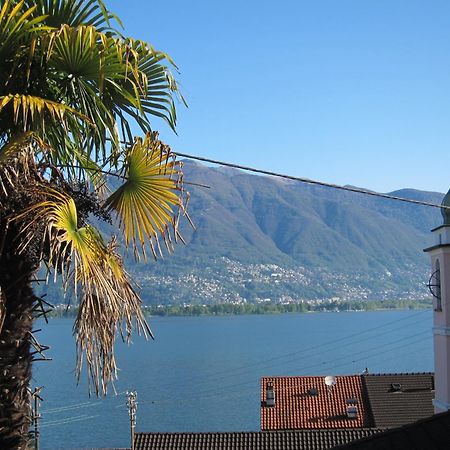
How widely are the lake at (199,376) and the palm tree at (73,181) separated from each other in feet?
51.4

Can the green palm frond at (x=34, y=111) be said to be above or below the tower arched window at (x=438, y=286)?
above

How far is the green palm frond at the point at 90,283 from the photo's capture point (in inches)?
193

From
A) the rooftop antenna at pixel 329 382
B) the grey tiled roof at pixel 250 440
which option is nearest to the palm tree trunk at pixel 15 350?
the grey tiled roof at pixel 250 440

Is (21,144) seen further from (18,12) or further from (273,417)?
(273,417)

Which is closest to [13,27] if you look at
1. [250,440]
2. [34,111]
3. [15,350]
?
[34,111]

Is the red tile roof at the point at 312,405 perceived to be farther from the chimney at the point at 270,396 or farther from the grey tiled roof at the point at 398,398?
the grey tiled roof at the point at 398,398

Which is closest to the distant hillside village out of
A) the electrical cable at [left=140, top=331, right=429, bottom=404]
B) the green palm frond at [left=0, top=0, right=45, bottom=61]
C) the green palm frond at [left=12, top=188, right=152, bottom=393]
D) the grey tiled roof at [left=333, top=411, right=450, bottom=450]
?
the grey tiled roof at [left=333, top=411, right=450, bottom=450]

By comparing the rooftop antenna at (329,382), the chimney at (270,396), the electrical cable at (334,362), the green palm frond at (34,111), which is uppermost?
the green palm frond at (34,111)

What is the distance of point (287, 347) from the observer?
154 meters

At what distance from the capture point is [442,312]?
20.3m

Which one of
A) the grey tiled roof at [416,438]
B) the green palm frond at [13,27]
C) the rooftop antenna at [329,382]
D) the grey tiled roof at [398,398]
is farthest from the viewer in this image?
the rooftop antenna at [329,382]

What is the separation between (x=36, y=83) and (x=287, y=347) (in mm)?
150593

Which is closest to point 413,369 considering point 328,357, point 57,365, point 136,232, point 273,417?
point 328,357

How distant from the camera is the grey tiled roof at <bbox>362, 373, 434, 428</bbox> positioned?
3316 centimetres
